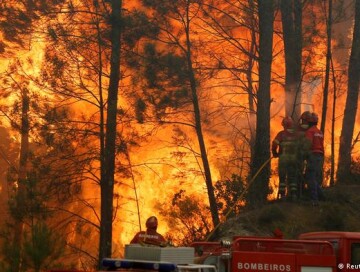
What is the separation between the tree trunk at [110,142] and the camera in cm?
2081

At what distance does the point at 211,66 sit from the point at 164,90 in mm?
3449

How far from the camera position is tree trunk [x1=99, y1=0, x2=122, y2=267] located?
2081cm

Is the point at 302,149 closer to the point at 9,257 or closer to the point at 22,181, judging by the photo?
the point at 9,257

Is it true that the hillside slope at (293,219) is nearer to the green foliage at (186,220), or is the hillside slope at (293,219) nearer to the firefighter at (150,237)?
the green foliage at (186,220)

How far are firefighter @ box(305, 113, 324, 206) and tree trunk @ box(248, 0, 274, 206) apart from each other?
5.77 ft

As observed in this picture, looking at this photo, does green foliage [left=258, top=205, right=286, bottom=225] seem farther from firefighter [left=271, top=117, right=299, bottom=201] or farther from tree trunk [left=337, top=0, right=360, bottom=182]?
tree trunk [left=337, top=0, right=360, bottom=182]

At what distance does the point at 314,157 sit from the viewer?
59.7 feet

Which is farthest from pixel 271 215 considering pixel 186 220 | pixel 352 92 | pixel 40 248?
pixel 352 92

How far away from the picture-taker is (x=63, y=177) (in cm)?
2145

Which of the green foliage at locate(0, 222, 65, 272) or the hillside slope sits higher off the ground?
the hillside slope

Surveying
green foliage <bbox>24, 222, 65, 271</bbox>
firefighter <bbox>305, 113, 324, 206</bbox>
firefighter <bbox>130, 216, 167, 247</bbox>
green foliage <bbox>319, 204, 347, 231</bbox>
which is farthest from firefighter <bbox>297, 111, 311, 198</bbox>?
firefighter <bbox>130, 216, 167, 247</bbox>

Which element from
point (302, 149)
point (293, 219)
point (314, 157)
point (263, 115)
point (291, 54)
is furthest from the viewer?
point (291, 54)

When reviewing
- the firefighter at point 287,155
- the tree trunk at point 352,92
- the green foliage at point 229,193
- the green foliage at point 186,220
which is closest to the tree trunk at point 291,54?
the tree trunk at point 352,92

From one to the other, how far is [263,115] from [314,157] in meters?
3.67
